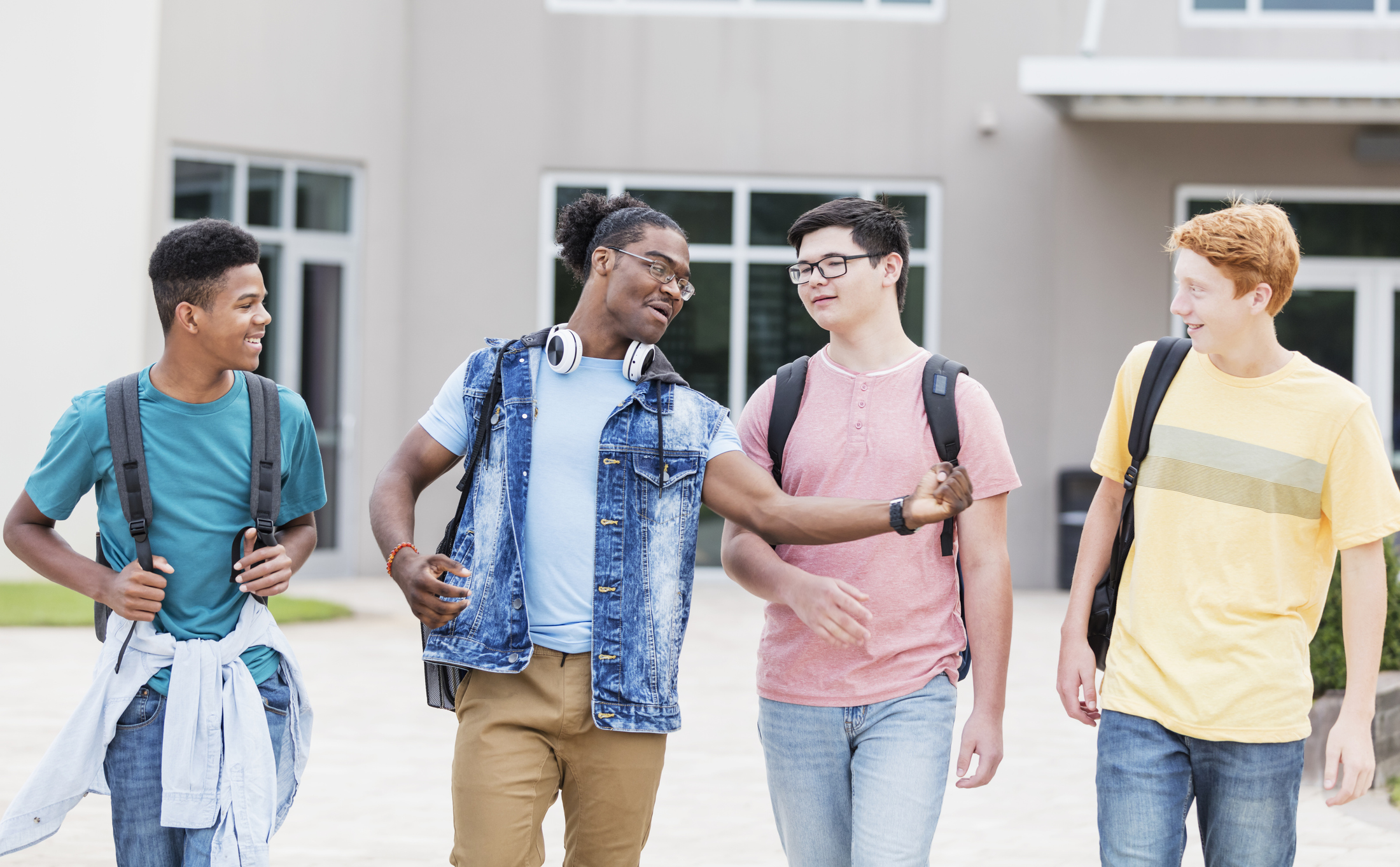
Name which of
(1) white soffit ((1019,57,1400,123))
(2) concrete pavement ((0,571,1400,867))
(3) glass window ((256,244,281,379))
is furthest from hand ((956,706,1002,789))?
(3) glass window ((256,244,281,379))

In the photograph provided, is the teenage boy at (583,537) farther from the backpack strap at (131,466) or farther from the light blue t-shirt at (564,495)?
the backpack strap at (131,466)

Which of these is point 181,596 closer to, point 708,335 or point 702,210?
point 708,335

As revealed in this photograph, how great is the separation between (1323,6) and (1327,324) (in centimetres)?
281

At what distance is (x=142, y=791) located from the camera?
3.03 meters

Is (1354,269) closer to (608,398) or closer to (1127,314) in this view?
(1127,314)

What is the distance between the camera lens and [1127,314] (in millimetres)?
13133

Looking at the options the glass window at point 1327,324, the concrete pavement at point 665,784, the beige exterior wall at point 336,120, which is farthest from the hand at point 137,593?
the glass window at point 1327,324

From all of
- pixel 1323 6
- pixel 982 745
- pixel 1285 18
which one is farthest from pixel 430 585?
pixel 1323 6

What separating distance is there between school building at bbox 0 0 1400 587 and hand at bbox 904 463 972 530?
10.1 m

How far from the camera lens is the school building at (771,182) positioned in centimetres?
1295

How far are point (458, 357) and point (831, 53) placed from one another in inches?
173

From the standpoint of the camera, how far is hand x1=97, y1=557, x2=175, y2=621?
116 inches

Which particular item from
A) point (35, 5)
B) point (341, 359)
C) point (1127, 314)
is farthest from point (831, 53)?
point (35, 5)

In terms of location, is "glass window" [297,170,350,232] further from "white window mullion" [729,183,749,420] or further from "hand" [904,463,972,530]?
"hand" [904,463,972,530]
